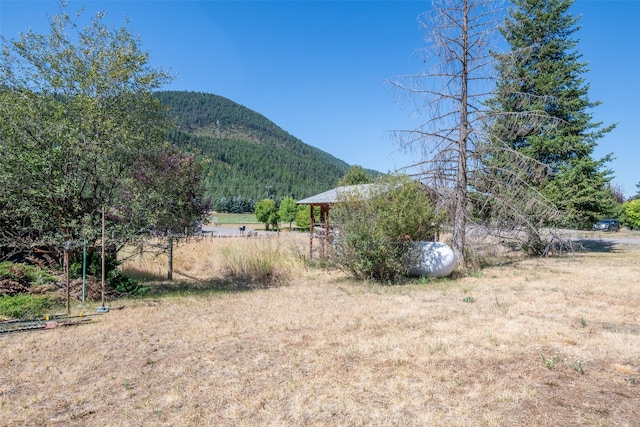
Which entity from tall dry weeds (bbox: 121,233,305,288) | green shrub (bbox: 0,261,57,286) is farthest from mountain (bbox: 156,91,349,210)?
green shrub (bbox: 0,261,57,286)

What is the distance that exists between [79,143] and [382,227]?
5.91 m

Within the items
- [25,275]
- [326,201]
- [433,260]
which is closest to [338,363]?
[433,260]

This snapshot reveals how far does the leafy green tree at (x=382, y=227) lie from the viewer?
8094mm

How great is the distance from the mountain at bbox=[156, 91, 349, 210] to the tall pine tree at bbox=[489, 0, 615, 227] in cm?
4391

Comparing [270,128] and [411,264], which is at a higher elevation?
[270,128]

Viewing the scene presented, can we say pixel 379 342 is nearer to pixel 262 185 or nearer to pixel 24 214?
pixel 24 214

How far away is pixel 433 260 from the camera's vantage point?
29.1ft

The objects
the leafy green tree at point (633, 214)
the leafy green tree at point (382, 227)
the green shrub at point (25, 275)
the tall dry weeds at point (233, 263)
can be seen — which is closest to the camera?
the green shrub at point (25, 275)

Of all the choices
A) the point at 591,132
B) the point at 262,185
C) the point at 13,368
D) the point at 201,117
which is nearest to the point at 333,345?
the point at 13,368

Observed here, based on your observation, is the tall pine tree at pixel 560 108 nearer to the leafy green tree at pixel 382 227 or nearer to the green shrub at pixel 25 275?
the leafy green tree at pixel 382 227

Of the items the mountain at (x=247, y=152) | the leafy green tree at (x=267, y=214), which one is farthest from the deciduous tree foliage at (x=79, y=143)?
the mountain at (x=247, y=152)

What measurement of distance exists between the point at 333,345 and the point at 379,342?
546mm

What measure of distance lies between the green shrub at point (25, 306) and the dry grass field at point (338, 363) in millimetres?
989

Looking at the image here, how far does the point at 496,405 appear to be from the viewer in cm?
288
